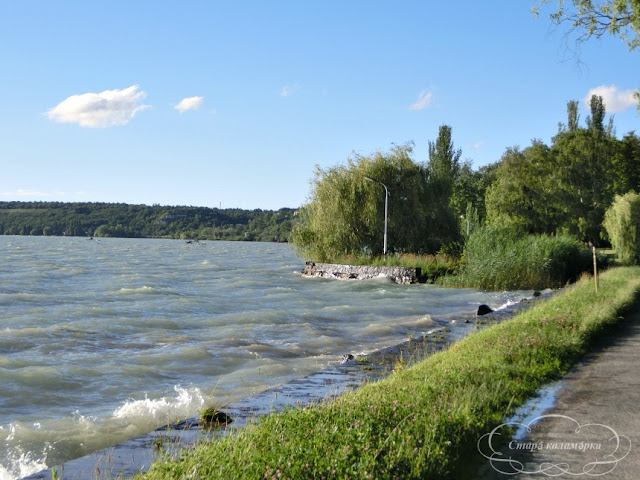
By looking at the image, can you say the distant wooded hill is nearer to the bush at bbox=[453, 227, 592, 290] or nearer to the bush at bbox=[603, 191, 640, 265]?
the bush at bbox=[603, 191, 640, 265]

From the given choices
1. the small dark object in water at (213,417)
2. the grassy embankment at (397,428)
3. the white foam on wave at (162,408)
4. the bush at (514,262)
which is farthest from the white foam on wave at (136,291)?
the small dark object in water at (213,417)

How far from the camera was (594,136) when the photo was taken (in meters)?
62.4

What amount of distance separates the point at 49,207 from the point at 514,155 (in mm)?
167329

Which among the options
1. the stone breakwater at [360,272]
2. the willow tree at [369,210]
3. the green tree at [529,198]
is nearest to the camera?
the stone breakwater at [360,272]

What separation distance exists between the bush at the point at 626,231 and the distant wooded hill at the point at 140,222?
460 ft

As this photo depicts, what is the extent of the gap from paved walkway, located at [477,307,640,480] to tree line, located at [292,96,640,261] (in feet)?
88.1

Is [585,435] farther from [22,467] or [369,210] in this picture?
[369,210]

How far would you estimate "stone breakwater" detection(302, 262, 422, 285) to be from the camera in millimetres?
38812

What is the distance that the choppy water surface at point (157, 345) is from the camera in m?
9.66

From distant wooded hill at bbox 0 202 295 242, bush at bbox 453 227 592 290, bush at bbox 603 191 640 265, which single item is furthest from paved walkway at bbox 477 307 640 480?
distant wooded hill at bbox 0 202 295 242

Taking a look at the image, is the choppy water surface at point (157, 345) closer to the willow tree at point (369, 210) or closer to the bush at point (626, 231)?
the willow tree at point (369, 210)

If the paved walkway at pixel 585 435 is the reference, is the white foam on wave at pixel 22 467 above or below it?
below

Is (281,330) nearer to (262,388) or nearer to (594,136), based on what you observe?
(262,388)

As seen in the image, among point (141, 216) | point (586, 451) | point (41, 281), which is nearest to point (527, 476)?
point (586, 451)
